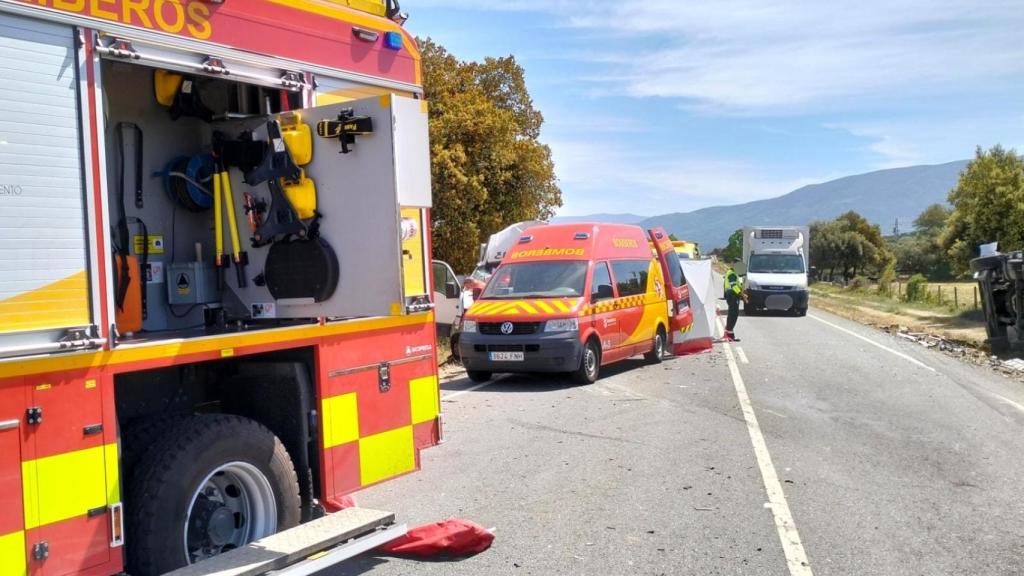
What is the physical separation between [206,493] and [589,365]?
8326 mm

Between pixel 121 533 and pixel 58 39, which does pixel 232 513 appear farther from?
pixel 58 39

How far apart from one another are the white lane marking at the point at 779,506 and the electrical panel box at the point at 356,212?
8.83ft

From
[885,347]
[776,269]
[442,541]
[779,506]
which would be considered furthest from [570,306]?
[776,269]

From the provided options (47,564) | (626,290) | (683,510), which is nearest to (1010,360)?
(626,290)

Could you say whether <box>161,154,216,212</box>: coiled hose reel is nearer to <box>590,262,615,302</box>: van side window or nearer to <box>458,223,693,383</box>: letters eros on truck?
<box>458,223,693,383</box>: letters eros on truck

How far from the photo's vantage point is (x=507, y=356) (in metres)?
12.0

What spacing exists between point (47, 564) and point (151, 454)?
2.23 ft

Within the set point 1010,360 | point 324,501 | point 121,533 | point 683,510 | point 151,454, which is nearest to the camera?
point 121,533

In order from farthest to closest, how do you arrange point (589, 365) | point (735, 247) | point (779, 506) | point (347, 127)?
1. point (735, 247)
2. point (589, 365)
3. point (779, 506)
4. point (347, 127)

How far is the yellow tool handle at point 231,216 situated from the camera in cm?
523

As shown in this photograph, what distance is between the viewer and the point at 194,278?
5.45 metres

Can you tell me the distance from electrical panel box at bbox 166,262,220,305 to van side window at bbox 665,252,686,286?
11.3 metres

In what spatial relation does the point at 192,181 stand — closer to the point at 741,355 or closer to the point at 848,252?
the point at 741,355

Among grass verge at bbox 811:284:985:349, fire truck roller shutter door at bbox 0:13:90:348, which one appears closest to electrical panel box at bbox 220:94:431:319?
fire truck roller shutter door at bbox 0:13:90:348
